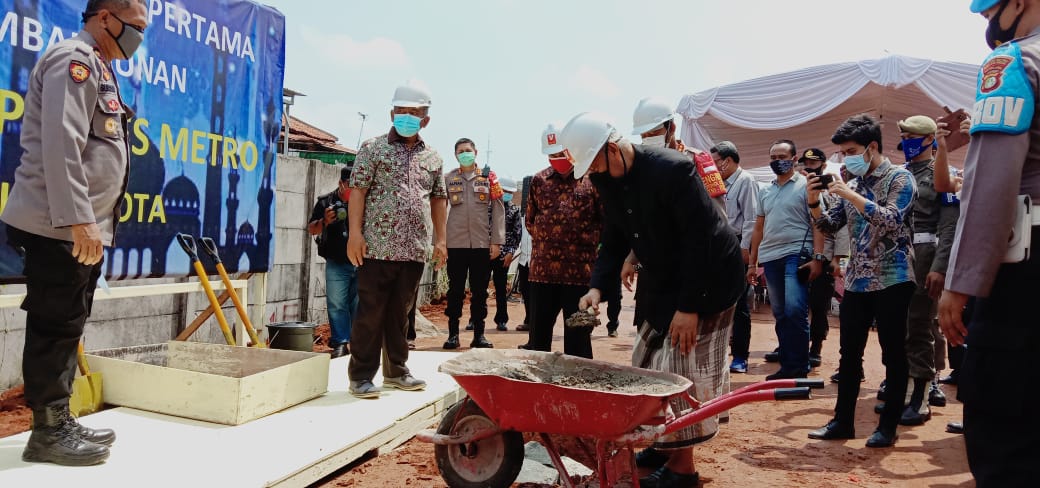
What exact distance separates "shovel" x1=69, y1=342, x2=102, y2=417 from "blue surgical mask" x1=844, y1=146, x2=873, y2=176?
4.31 m

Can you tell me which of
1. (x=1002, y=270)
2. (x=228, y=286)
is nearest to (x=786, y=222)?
(x=1002, y=270)

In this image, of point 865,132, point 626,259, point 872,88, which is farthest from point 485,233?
point 872,88

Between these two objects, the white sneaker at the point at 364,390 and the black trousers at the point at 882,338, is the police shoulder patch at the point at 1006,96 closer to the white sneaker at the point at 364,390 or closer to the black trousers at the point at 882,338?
the black trousers at the point at 882,338

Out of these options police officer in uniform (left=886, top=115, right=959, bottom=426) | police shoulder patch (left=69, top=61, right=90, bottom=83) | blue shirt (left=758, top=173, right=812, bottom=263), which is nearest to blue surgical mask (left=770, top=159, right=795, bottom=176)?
blue shirt (left=758, top=173, right=812, bottom=263)

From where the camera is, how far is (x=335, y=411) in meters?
3.91

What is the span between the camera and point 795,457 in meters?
3.85

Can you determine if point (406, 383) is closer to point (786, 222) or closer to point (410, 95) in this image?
point (410, 95)

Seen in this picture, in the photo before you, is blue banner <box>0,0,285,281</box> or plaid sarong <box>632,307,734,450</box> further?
blue banner <box>0,0,285,281</box>

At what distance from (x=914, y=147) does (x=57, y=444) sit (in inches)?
191

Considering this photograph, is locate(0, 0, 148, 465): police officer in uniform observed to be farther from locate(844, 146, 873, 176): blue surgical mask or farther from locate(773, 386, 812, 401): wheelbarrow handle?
locate(844, 146, 873, 176): blue surgical mask

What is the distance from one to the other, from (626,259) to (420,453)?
150 cm

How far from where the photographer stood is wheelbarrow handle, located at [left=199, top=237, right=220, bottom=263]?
4.73m

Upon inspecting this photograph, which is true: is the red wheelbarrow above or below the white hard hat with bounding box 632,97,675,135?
below

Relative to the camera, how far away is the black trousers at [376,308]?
4227 millimetres
